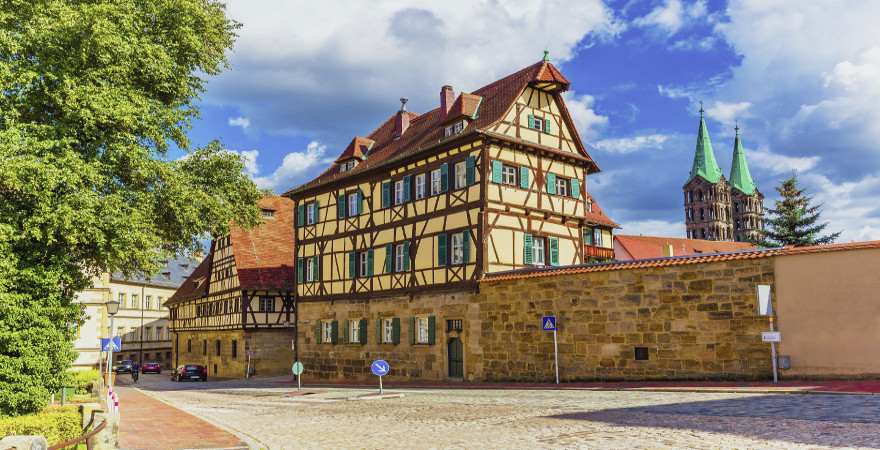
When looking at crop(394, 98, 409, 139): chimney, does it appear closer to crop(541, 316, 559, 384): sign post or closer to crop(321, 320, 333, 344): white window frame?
crop(321, 320, 333, 344): white window frame

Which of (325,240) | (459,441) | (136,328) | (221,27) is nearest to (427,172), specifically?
(325,240)

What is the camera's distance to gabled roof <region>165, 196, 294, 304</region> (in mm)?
46562

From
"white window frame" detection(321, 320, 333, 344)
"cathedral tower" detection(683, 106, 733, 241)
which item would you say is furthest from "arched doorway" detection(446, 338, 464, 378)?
"cathedral tower" detection(683, 106, 733, 241)

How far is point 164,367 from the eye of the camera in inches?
2926

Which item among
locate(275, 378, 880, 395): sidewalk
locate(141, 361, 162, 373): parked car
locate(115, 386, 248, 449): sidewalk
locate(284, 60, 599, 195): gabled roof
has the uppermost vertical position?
locate(284, 60, 599, 195): gabled roof

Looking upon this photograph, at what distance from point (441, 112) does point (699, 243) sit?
51220 mm

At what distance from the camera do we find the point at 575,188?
107 feet

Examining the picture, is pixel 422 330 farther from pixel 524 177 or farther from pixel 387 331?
pixel 524 177

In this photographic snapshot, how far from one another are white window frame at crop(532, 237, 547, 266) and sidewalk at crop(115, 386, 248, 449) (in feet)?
51.1

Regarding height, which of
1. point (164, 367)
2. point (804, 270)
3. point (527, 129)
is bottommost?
point (164, 367)

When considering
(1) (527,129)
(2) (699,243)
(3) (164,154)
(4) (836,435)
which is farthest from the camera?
(2) (699,243)

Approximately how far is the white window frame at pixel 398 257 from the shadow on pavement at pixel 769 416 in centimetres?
1877

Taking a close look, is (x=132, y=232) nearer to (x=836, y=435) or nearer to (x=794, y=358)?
(x=836, y=435)

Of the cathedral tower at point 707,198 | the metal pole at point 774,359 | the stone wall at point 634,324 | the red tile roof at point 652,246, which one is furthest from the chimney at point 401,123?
the cathedral tower at point 707,198
